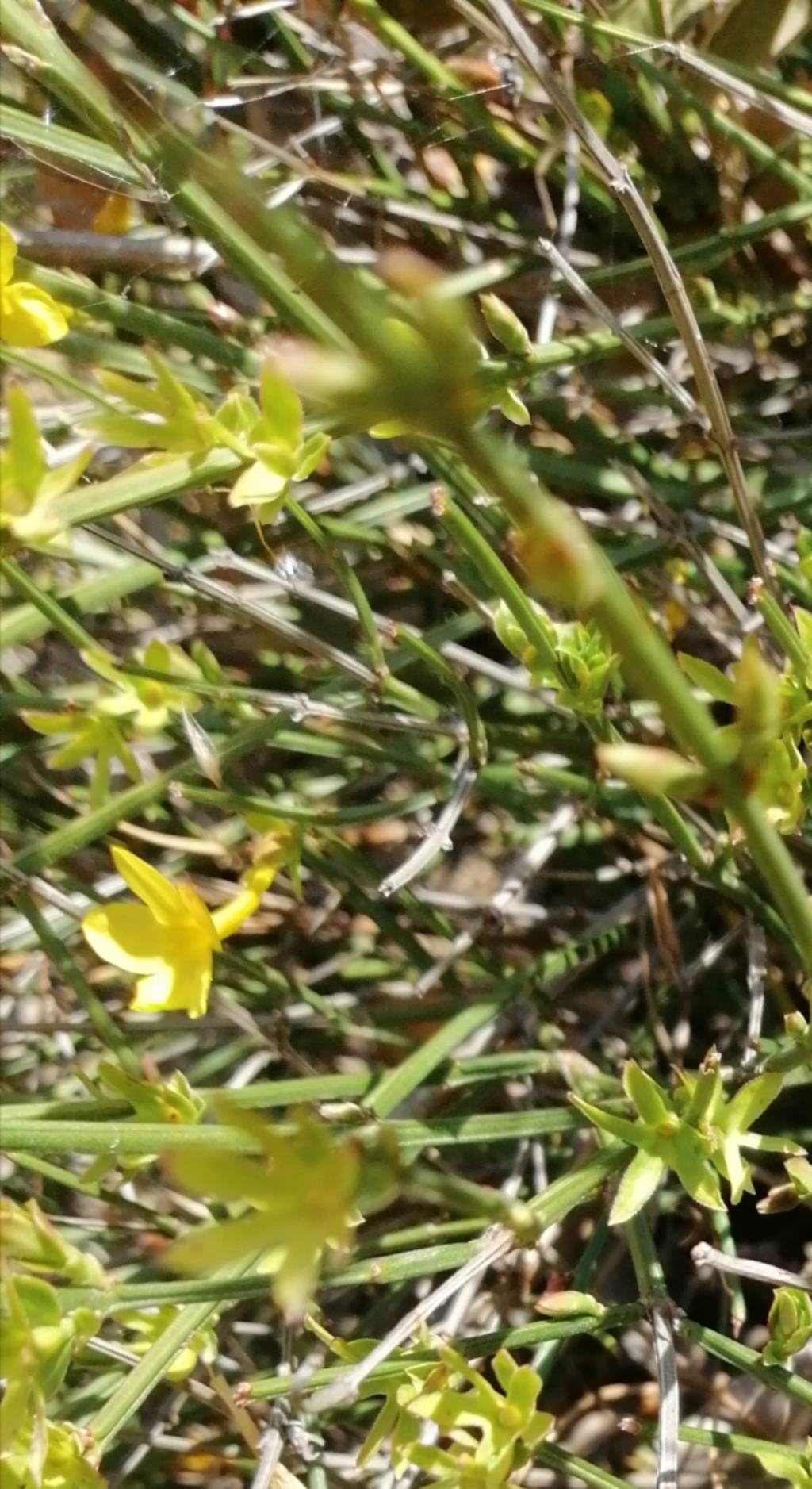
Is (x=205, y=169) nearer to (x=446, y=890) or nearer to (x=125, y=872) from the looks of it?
(x=125, y=872)

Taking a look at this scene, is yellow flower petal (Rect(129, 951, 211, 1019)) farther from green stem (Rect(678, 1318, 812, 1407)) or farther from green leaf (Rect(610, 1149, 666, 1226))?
green stem (Rect(678, 1318, 812, 1407))

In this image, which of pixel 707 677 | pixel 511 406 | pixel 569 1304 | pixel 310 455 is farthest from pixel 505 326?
pixel 569 1304

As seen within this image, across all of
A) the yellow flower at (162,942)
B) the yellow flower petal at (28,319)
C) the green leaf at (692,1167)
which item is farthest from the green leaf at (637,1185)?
the yellow flower petal at (28,319)

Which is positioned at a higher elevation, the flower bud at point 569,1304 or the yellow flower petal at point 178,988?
the yellow flower petal at point 178,988

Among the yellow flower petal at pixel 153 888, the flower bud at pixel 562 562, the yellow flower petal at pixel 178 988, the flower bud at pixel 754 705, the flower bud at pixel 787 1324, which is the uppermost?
the flower bud at pixel 562 562

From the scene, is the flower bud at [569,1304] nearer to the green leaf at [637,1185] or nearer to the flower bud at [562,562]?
the green leaf at [637,1185]

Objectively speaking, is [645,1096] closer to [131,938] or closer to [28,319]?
[131,938]
